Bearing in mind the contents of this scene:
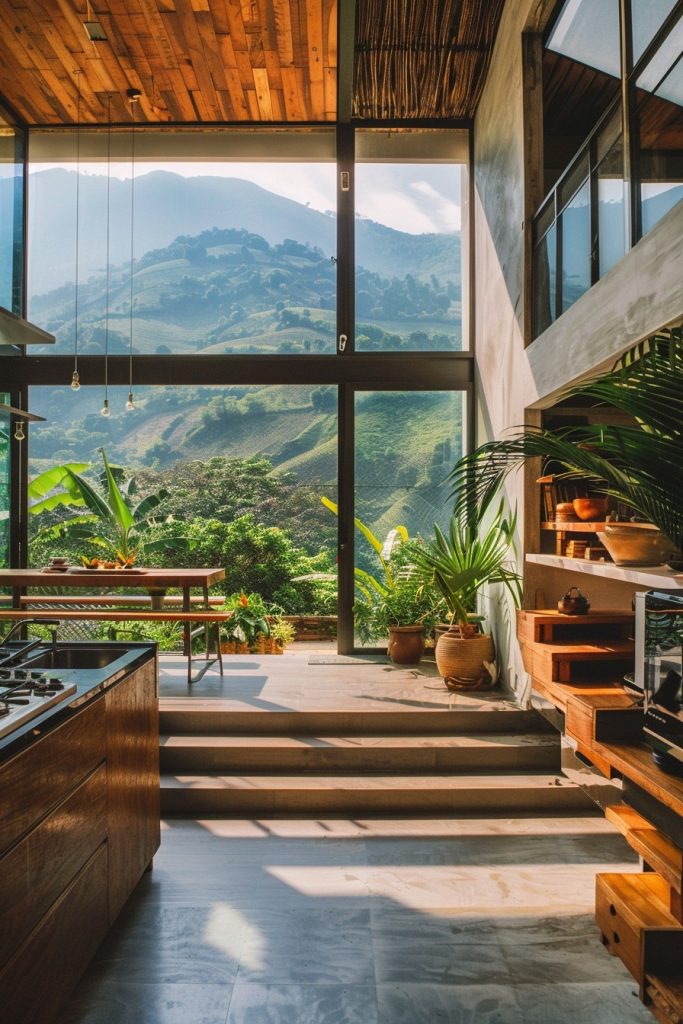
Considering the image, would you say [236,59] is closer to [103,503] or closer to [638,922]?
[103,503]

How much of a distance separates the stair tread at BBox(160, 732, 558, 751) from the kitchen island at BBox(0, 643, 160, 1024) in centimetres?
123

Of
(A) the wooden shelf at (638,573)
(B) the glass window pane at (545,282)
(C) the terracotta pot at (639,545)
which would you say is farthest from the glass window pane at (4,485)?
(C) the terracotta pot at (639,545)

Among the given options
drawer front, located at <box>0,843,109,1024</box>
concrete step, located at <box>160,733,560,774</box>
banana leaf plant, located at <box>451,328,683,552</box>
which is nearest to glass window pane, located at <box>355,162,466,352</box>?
concrete step, located at <box>160,733,560,774</box>

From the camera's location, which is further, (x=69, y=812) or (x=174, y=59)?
(x=174, y=59)

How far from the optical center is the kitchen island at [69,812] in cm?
186

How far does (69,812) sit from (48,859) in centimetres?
19

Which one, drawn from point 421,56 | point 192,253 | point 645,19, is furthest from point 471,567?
point 192,253

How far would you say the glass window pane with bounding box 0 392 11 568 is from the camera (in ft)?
21.9

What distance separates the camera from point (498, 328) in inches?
225

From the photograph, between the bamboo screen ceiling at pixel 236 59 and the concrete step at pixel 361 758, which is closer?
the concrete step at pixel 361 758

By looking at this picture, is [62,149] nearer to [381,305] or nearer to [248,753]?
[381,305]

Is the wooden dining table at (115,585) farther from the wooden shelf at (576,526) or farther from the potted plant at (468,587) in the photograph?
the wooden shelf at (576,526)

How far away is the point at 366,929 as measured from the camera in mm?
2854

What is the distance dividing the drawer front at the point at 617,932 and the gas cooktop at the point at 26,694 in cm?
196
